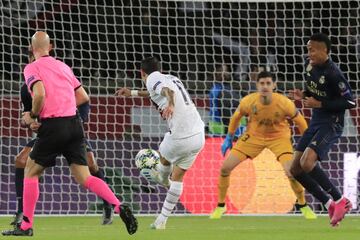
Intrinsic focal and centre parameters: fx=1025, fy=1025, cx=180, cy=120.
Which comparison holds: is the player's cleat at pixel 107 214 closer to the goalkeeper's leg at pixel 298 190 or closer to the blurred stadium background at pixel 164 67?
the goalkeeper's leg at pixel 298 190

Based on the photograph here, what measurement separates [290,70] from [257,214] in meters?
3.57

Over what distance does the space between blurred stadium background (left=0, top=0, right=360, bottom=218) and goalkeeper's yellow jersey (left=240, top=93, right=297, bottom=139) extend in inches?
48.3

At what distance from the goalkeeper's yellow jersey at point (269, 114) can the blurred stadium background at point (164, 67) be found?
123 cm

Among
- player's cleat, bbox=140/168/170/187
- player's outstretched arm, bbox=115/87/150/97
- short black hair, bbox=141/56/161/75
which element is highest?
short black hair, bbox=141/56/161/75

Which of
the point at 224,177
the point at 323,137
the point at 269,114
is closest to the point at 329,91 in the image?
the point at 323,137

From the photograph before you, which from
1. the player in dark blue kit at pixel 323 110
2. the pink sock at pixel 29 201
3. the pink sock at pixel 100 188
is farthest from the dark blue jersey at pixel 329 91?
the pink sock at pixel 29 201

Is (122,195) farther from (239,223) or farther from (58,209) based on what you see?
(239,223)

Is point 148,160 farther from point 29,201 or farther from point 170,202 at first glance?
point 29,201

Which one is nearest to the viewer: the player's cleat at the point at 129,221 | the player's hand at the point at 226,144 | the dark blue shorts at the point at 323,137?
the player's cleat at the point at 129,221

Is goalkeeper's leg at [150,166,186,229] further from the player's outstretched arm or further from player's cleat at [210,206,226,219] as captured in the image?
player's cleat at [210,206,226,219]

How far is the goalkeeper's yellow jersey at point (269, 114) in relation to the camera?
1303 centimetres

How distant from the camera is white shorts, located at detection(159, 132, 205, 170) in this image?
33.8 feet

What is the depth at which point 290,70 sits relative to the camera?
1686cm

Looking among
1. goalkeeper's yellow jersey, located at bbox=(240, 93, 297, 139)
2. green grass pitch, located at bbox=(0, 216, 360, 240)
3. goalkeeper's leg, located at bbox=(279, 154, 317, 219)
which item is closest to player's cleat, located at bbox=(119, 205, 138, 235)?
green grass pitch, located at bbox=(0, 216, 360, 240)
